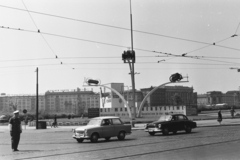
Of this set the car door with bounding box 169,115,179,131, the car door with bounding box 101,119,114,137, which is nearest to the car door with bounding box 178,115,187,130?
the car door with bounding box 169,115,179,131

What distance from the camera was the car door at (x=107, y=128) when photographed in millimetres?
18959

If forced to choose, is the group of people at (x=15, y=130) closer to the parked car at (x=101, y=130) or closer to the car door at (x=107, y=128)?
the parked car at (x=101, y=130)

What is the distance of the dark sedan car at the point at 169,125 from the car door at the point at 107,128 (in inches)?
165

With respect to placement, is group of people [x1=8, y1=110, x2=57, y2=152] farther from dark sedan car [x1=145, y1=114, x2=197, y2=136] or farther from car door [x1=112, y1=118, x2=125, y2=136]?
dark sedan car [x1=145, y1=114, x2=197, y2=136]

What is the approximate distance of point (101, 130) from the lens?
742 inches

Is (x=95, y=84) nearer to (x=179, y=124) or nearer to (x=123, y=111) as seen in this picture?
(x=123, y=111)

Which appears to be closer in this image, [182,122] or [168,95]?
[182,122]

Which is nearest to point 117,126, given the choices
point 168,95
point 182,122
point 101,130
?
point 101,130

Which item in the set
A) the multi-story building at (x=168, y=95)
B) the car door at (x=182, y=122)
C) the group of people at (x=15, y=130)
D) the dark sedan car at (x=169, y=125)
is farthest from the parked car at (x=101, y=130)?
the multi-story building at (x=168, y=95)

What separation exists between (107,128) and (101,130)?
44cm

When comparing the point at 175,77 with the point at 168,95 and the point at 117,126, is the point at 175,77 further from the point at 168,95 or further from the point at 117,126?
the point at 168,95

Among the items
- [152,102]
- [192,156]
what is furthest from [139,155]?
[152,102]

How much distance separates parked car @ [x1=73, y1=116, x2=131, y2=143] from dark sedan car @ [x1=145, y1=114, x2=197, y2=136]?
3.02m

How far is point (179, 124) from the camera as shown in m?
23.3
